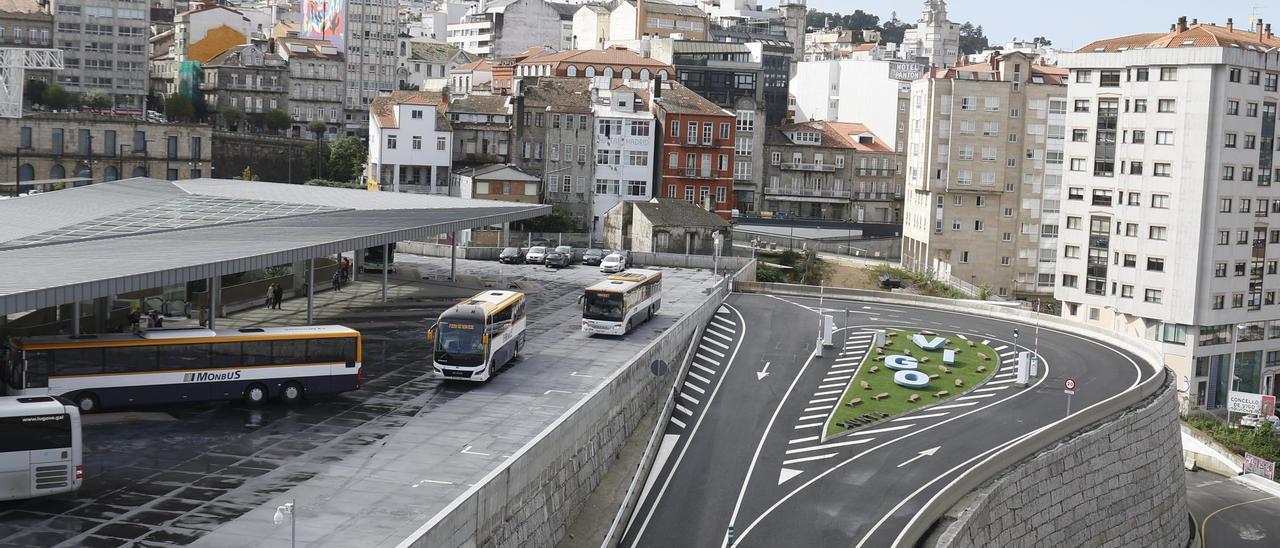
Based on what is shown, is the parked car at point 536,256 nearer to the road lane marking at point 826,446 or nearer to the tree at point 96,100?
the road lane marking at point 826,446

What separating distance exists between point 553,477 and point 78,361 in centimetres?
1331

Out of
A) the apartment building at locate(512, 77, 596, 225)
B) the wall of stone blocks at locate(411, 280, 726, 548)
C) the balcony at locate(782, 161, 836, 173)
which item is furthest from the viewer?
the balcony at locate(782, 161, 836, 173)

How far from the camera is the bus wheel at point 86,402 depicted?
37344 millimetres

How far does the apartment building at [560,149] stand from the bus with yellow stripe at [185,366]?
6533cm

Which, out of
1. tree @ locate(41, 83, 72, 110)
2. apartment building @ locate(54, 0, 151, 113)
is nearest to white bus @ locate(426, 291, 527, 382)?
tree @ locate(41, 83, 72, 110)

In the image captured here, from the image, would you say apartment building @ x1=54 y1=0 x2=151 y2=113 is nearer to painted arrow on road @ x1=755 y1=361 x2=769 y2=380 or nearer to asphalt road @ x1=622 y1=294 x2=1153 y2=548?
asphalt road @ x1=622 y1=294 x2=1153 y2=548

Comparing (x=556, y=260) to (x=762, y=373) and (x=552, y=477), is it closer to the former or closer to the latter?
(x=762, y=373)

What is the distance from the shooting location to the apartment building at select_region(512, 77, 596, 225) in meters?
107

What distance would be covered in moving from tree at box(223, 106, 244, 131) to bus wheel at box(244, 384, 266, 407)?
106422mm

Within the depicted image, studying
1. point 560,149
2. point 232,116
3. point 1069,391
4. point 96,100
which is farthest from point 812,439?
point 96,100

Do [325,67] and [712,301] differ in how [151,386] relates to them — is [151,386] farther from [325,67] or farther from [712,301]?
[325,67]

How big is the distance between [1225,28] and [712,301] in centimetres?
5022

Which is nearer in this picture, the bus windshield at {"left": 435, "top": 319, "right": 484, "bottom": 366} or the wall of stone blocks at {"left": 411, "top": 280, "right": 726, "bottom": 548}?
the wall of stone blocks at {"left": 411, "top": 280, "right": 726, "bottom": 548}

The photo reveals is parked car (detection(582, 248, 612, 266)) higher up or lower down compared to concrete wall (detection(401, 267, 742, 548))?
higher up
